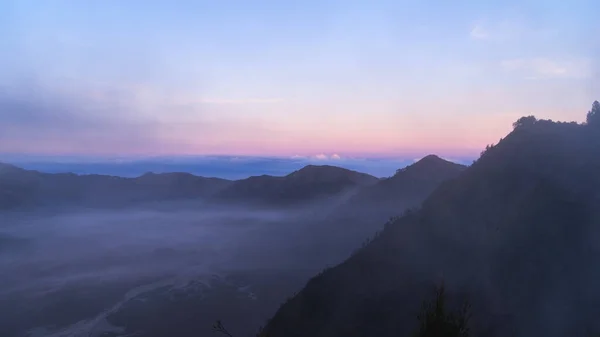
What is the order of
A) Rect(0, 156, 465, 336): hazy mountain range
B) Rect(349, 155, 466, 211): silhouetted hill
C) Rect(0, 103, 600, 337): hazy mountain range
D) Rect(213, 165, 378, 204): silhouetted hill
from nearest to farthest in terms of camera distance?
Rect(0, 103, 600, 337): hazy mountain range
Rect(0, 156, 465, 336): hazy mountain range
Rect(349, 155, 466, 211): silhouetted hill
Rect(213, 165, 378, 204): silhouetted hill

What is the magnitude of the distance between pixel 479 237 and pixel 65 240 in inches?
3603

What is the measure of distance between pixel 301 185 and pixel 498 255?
Result: 4217 inches

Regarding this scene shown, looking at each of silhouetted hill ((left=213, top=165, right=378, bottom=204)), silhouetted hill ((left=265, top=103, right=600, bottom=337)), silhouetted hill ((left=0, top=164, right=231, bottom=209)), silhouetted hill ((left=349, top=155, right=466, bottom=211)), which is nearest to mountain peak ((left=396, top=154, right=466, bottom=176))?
silhouetted hill ((left=349, top=155, right=466, bottom=211))

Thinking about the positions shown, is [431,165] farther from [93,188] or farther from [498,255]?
[93,188]

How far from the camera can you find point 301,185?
12962 cm

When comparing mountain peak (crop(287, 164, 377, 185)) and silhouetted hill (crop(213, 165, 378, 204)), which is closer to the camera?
silhouetted hill (crop(213, 165, 378, 204))

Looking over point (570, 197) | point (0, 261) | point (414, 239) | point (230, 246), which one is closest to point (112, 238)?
point (0, 261)

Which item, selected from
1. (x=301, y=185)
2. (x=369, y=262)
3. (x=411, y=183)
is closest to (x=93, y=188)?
(x=301, y=185)

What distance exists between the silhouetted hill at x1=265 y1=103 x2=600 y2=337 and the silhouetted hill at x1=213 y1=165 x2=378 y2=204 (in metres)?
83.7

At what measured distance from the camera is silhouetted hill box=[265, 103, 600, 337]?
19.7 meters

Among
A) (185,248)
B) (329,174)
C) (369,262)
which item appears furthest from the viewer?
(329,174)

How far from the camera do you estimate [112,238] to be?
100 metres

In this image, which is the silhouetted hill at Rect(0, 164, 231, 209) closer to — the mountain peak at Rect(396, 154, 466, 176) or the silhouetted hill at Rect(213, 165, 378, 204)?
the silhouetted hill at Rect(213, 165, 378, 204)

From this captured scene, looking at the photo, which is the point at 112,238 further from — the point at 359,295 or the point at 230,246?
the point at 359,295
